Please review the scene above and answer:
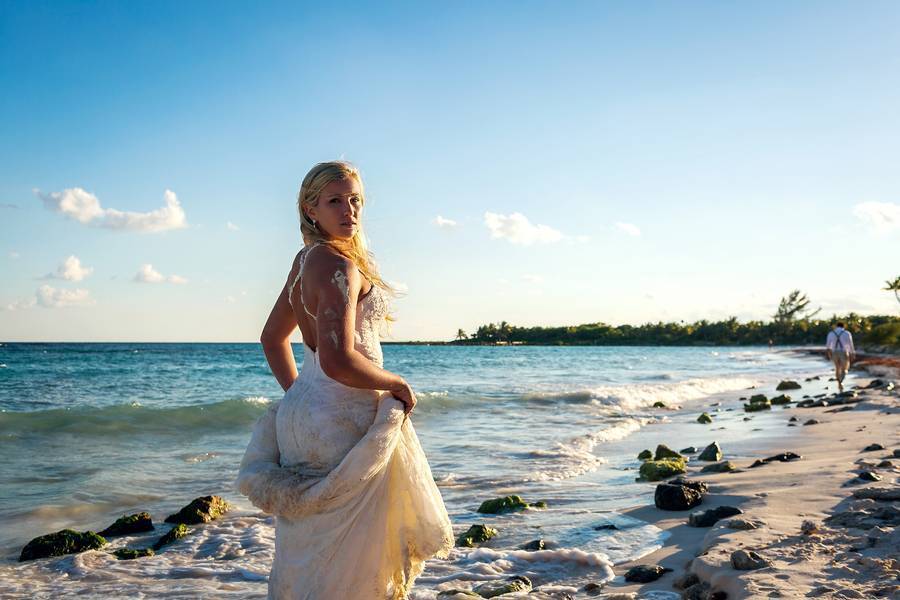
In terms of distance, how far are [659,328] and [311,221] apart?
393 ft

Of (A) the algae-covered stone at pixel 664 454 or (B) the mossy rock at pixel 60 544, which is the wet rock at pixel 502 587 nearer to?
(B) the mossy rock at pixel 60 544

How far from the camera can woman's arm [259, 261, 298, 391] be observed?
333 centimetres

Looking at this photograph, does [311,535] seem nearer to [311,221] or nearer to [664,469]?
[311,221]

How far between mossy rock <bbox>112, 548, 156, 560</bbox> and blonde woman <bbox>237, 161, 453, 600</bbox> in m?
3.84

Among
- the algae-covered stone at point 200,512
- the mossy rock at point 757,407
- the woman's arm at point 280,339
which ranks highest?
the woman's arm at point 280,339

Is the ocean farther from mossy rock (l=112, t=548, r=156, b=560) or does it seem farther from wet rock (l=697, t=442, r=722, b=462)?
wet rock (l=697, t=442, r=722, b=462)

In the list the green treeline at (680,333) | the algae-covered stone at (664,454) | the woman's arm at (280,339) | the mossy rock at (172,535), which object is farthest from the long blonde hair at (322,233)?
the green treeline at (680,333)

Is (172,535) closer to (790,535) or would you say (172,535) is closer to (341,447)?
(341,447)

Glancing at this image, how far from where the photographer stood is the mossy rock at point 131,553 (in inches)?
240

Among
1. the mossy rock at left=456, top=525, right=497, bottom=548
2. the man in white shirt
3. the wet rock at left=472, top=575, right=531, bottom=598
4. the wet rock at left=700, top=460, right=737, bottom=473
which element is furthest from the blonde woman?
the man in white shirt

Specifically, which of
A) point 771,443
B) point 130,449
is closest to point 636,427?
point 771,443

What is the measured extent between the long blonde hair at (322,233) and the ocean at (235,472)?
283 cm

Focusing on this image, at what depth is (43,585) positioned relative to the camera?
18.0 feet

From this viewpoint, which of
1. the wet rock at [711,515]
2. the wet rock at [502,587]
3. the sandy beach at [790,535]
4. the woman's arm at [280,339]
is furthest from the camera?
the wet rock at [711,515]
